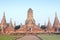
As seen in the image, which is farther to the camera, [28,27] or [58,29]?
[58,29]

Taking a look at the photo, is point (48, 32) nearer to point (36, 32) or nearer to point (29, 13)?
point (36, 32)

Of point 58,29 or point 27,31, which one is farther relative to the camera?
point 58,29

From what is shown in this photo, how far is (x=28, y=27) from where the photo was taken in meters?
64.1

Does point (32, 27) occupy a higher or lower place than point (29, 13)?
lower

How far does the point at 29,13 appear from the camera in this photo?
66562mm

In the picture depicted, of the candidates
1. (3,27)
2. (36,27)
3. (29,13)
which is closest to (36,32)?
(36,27)

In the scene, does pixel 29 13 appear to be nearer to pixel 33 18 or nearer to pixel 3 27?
pixel 33 18

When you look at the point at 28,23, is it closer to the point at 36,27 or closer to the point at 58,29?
the point at 36,27

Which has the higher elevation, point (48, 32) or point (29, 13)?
point (29, 13)

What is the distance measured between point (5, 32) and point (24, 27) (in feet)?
22.7

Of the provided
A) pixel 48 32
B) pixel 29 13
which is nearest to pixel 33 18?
pixel 29 13

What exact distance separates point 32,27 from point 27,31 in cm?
235

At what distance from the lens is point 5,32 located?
64812 millimetres

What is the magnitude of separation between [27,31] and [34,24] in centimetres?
338
